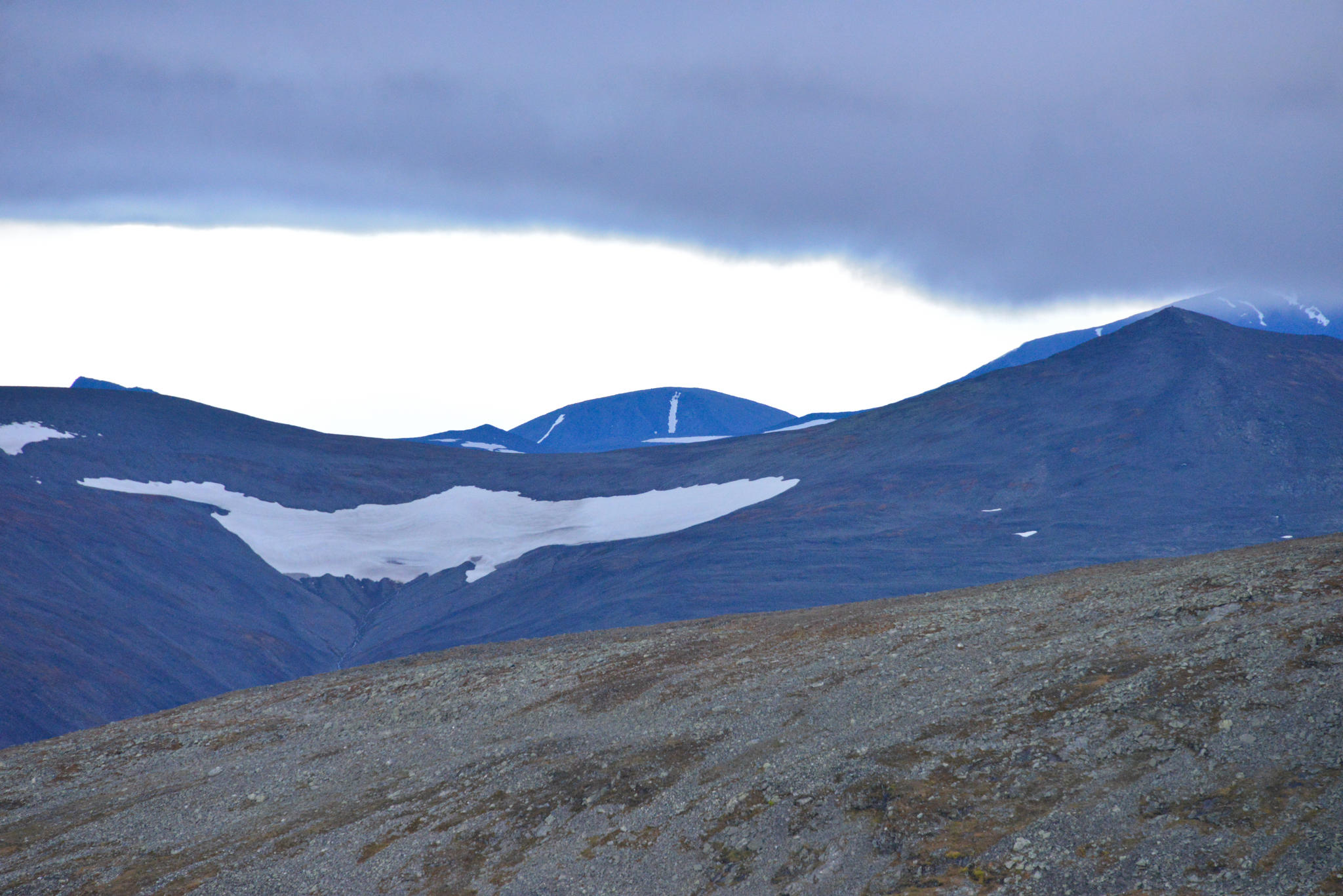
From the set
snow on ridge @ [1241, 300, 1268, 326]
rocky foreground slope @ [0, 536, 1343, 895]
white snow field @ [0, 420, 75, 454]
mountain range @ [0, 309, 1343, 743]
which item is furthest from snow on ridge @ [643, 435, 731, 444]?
rocky foreground slope @ [0, 536, 1343, 895]

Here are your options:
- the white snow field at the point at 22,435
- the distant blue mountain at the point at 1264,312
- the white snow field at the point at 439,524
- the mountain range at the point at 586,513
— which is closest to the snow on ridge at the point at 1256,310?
the distant blue mountain at the point at 1264,312

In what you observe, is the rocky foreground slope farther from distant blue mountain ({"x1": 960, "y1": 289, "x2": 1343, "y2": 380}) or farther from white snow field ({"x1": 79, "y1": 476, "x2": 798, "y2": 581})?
distant blue mountain ({"x1": 960, "y1": 289, "x2": 1343, "y2": 380})

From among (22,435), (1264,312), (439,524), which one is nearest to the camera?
(22,435)

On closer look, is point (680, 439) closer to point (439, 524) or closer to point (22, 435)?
point (439, 524)

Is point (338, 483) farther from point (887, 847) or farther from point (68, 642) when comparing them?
point (887, 847)

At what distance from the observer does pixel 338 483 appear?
317 ft

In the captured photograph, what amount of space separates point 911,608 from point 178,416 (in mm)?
91334

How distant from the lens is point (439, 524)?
9350cm

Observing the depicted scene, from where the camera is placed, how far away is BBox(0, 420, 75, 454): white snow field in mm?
78125

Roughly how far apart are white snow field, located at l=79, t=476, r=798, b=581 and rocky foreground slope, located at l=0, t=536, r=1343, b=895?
55.5m

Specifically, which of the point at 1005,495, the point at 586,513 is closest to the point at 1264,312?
the point at 1005,495

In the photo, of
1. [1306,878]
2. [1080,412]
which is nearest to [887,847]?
[1306,878]

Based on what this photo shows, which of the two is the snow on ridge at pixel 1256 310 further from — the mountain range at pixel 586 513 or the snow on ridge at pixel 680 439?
the snow on ridge at pixel 680 439

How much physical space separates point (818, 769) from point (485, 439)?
564 feet
